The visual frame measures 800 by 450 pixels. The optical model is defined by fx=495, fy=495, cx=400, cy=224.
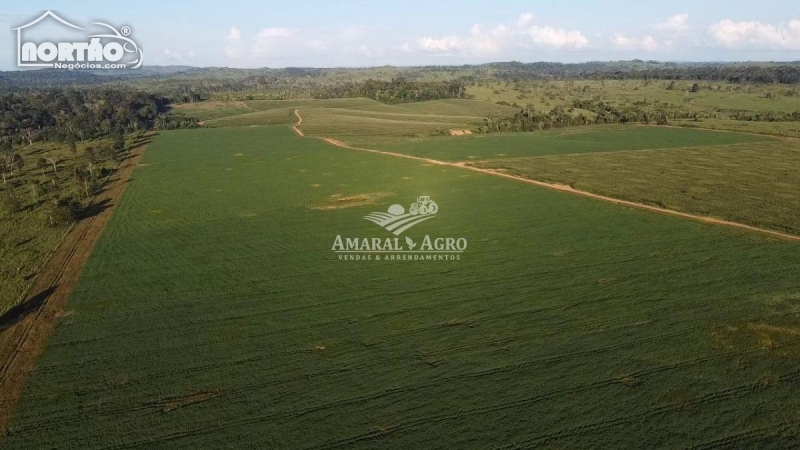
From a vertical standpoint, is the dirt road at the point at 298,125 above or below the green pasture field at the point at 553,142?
above

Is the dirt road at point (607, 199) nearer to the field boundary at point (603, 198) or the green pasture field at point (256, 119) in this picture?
the field boundary at point (603, 198)

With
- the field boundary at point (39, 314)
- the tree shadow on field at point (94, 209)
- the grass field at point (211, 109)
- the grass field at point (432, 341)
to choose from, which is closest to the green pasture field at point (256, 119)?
the grass field at point (211, 109)

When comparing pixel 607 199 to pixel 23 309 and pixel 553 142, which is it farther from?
pixel 23 309

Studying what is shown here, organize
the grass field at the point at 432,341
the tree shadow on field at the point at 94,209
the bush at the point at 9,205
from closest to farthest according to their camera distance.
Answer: the grass field at the point at 432,341 < the tree shadow on field at the point at 94,209 < the bush at the point at 9,205

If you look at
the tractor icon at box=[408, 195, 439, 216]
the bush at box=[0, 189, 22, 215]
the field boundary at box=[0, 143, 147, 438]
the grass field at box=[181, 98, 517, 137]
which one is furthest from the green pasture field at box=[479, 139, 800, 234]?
the bush at box=[0, 189, 22, 215]

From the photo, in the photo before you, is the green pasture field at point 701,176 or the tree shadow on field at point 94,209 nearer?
the green pasture field at point 701,176

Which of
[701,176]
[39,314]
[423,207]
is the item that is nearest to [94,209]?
[39,314]

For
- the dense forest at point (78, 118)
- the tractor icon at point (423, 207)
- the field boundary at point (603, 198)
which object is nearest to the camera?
the field boundary at point (603, 198)
